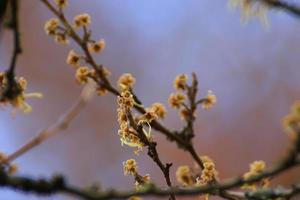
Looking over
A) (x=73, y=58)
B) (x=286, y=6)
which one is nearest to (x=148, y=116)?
(x=73, y=58)

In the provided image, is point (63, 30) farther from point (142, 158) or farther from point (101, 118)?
point (101, 118)

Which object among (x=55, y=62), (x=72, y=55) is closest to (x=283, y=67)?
(x=55, y=62)

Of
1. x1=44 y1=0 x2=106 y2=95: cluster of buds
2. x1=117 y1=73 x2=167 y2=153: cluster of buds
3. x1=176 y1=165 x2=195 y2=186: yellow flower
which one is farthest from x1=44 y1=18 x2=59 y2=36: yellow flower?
x1=176 y1=165 x2=195 y2=186: yellow flower

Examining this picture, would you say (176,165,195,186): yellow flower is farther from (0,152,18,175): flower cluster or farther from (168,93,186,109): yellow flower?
(0,152,18,175): flower cluster

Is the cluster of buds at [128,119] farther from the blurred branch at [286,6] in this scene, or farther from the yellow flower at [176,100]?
the blurred branch at [286,6]

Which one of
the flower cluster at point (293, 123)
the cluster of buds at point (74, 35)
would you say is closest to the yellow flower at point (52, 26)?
the cluster of buds at point (74, 35)

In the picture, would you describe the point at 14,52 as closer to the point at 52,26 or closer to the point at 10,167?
the point at 10,167

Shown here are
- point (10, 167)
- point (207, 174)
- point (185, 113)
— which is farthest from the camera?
point (185, 113)

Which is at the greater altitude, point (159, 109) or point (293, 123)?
point (159, 109)

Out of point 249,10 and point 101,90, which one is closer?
point 249,10
